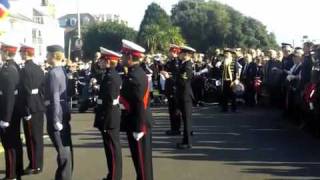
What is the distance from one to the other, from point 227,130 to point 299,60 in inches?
92.0

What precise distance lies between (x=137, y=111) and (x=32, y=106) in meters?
2.31

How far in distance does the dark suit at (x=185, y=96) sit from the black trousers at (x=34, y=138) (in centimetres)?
285

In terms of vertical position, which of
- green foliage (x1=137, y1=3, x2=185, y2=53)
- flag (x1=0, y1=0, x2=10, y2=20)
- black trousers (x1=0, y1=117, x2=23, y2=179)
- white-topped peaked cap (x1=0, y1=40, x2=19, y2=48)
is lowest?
black trousers (x1=0, y1=117, x2=23, y2=179)

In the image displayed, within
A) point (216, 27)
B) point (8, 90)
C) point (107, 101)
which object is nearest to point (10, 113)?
point (8, 90)

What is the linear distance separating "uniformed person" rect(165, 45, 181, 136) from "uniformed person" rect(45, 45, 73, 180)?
3.80 metres

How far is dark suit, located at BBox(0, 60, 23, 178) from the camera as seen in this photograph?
913 cm

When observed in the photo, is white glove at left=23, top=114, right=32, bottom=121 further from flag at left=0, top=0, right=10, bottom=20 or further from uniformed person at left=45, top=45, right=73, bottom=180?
flag at left=0, top=0, right=10, bottom=20

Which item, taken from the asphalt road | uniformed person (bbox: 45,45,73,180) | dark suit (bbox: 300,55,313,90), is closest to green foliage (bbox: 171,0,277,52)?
the asphalt road

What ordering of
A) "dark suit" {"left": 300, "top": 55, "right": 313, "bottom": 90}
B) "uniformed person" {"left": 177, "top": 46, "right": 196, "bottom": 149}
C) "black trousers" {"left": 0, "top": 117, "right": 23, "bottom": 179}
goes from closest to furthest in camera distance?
"black trousers" {"left": 0, "top": 117, "right": 23, "bottom": 179} → "uniformed person" {"left": 177, "top": 46, "right": 196, "bottom": 149} → "dark suit" {"left": 300, "top": 55, "right": 313, "bottom": 90}

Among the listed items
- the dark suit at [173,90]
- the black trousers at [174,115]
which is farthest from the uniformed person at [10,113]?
the black trousers at [174,115]

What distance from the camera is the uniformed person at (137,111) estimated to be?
8.02m

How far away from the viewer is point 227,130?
1470cm

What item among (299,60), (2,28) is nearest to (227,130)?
(299,60)

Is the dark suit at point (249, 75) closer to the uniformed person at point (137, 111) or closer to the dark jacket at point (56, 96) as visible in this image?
the dark jacket at point (56, 96)
